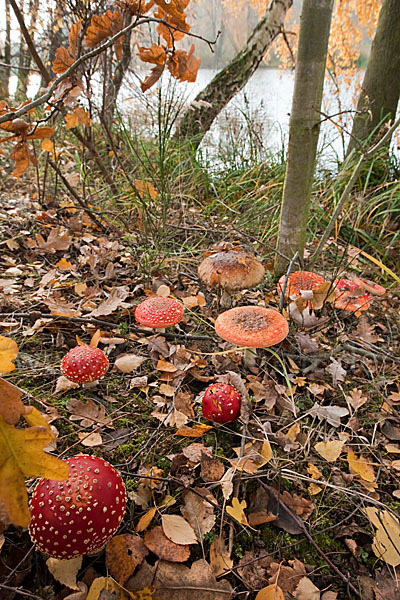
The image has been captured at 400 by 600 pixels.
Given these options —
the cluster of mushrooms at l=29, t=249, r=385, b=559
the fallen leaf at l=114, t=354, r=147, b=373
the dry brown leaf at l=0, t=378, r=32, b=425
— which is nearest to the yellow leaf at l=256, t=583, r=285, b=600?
the cluster of mushrooms at l=29, t=249, r=385, b=559

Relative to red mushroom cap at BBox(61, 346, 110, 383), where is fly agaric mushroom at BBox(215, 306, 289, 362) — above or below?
above

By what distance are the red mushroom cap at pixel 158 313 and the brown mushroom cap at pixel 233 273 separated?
0.88 feet

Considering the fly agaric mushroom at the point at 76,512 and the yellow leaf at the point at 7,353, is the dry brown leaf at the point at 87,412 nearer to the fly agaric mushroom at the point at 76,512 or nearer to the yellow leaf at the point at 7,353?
the fly agaric mushroom at the point at 76,512

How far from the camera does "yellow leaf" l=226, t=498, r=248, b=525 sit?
4.11 feet

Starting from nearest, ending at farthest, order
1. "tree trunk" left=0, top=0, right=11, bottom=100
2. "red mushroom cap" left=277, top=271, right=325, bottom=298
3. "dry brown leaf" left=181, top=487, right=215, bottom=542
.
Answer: "dry brown leaf" left=181, top=487, right=215, bottom=542 → "red mushroom cap" left=277, top=271, right=325, bottom=298 → "tree trunk" left=0, top=0, right=11, bottom=100

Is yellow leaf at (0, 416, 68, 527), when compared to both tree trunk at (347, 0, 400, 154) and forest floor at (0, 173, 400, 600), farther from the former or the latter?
tree trunk at (347, 0, 400, 154)

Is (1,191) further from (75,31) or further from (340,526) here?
(340,526)

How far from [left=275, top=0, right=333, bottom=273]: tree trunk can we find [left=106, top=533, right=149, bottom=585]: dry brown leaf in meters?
1.63

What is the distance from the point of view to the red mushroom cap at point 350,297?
2.21 meters

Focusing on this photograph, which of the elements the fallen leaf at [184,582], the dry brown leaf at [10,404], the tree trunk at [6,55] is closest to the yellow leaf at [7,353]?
the dry brown leaf at [10,404]

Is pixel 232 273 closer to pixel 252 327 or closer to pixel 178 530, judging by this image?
pixel 252 327

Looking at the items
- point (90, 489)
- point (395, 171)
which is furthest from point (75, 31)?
point (395, 171)

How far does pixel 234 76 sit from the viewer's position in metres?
5.10

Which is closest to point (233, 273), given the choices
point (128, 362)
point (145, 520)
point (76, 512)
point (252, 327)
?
point (252, 327)
